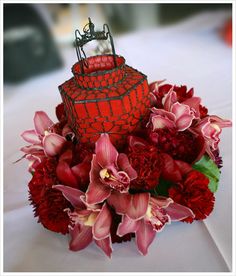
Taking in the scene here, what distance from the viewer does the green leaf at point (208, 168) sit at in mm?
439

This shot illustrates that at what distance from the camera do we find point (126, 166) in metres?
0.38

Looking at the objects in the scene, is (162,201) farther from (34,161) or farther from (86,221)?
(34,161)

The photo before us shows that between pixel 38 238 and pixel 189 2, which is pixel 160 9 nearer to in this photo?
pixel 189 2

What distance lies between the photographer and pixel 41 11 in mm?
906

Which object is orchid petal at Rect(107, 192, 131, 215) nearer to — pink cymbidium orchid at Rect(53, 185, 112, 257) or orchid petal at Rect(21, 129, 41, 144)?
pink cymbidium orchid at Rect(53, 185, 112, 257)

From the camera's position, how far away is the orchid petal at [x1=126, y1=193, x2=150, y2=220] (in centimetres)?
37

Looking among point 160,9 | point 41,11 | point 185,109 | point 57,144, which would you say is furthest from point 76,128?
point 160,9

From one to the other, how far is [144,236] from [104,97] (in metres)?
0.19

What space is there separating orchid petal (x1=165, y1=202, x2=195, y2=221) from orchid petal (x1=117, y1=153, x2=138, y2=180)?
7 cm

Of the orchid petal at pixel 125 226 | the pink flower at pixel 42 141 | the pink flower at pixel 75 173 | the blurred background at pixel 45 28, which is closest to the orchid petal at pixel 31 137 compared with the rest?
the pink flower at pixel 42 141

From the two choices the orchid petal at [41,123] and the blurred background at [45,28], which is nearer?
the orchid petal at [41,123]

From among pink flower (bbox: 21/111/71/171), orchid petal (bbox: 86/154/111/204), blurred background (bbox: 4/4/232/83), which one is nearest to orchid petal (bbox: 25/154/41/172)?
pink flower (bbox: 21/111/71/171)

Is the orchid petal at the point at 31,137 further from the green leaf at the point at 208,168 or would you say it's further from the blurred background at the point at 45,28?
the blurred background at the point at 45,28

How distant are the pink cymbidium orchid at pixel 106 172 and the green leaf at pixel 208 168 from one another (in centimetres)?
12
